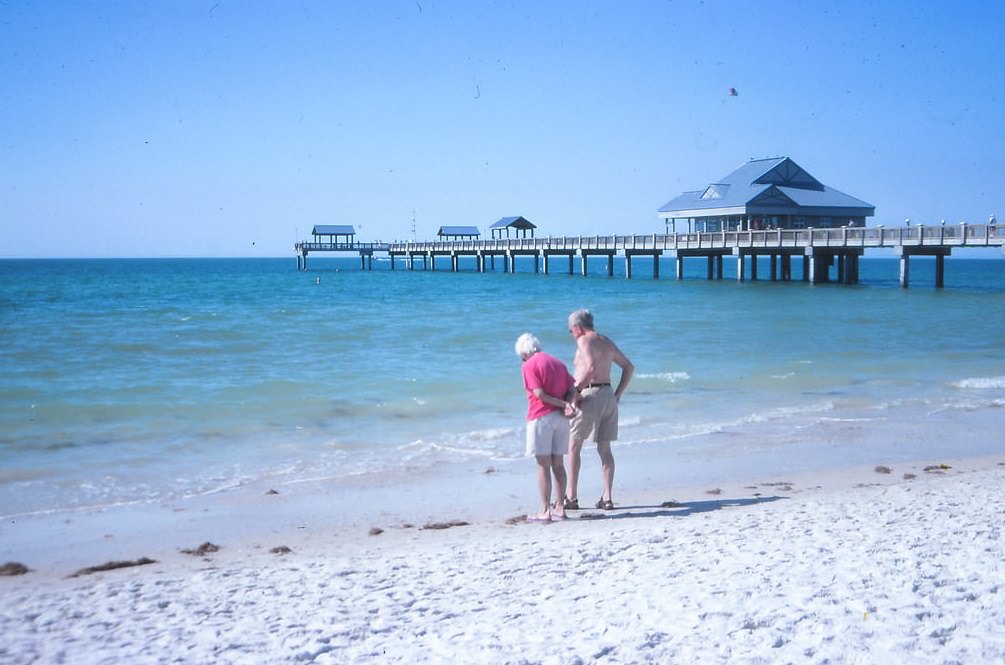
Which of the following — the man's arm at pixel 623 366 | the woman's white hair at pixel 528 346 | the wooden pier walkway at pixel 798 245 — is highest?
the woman's white hair at pixel 528 346

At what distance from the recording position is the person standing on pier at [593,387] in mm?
6410

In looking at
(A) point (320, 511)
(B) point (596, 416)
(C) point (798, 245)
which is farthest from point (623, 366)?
(C) point (798, 245)

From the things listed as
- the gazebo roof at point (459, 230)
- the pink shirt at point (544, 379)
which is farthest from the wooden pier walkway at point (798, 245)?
the pink shirt at point (544, 379)

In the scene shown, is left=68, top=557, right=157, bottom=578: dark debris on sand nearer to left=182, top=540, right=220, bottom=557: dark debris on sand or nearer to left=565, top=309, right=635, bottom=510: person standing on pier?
left=182, top=540, right=220, bottom=557: dark debris on sand

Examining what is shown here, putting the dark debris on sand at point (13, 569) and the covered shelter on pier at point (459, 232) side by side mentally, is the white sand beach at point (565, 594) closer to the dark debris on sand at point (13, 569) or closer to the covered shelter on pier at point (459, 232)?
the dark debris on sand at point (13, 569)

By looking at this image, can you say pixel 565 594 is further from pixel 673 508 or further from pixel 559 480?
pixel 673 508

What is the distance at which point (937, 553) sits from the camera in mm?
5012

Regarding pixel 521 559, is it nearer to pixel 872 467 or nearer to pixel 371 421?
pixel 872 467

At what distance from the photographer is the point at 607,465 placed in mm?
6828

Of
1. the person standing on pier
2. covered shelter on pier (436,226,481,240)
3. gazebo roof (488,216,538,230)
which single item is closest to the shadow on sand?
the person standing on pier

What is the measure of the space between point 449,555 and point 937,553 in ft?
9.26

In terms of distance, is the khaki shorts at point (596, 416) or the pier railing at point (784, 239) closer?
the khaki shorts at point (596, 416)

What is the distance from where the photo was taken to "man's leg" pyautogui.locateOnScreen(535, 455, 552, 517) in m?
6.44

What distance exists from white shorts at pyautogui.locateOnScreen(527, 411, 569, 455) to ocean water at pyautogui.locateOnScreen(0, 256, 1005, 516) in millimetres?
2136
